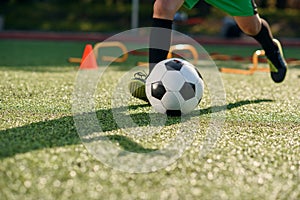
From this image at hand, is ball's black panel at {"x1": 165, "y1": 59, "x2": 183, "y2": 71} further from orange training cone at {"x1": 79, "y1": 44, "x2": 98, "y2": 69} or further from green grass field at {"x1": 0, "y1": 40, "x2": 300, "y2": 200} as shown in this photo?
orange training cone at {"x1": 79, "y1": 44, "x2": 98, "y2": 69}

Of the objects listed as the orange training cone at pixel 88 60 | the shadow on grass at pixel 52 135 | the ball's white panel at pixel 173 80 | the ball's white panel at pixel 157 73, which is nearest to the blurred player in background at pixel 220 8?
the ball's white panel at pixel 157 73

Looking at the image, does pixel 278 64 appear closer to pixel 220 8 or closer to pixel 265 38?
pixel 265 38

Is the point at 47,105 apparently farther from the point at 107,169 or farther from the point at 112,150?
the point at 107,169

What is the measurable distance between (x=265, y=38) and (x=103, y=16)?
15.5 meters

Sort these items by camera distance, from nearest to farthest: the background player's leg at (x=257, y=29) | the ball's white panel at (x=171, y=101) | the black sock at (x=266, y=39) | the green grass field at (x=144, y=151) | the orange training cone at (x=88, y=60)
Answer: the green grass field at (x=144, y=151)
the ball's white panel at (x=171, y=101)
the background player's leg at (x=257, y=29)
the black sock at (x=266, y=39)
the orange training cone at (x=88, y=60)

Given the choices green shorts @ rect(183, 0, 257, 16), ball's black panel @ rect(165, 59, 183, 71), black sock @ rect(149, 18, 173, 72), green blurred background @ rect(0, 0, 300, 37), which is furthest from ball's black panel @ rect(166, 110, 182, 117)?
green blurred background @ rect(0, 0, 300, 37)

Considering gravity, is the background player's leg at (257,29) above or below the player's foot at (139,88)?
above

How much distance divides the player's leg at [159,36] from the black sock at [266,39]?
3.21 feet

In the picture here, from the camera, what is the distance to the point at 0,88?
4035mm

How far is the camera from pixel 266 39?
4086 millimetres

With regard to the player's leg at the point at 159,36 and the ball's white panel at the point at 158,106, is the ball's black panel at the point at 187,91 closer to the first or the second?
the ball's white panel at the point at 158,106

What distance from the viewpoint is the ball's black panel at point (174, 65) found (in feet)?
9.97

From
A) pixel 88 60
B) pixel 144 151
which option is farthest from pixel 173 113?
pixel 88 60

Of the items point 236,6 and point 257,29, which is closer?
point 236,6
